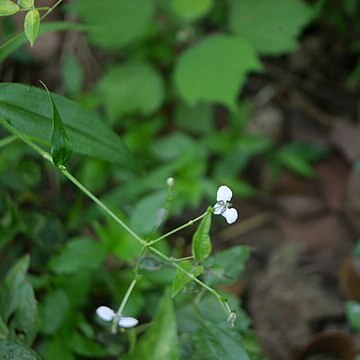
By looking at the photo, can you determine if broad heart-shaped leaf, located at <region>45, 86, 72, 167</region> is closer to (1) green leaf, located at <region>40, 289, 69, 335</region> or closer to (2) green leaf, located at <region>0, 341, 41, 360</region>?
(2) green leaf, located at <region>0, 341, 41, 360</region>

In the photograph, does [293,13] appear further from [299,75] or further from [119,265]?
[119,265]

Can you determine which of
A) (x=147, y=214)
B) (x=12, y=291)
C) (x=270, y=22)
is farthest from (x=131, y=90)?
(x=12, y=291)

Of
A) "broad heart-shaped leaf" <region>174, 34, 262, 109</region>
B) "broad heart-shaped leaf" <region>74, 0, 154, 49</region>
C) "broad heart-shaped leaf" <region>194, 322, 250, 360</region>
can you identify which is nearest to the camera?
"broad heart-shaped leaf" <region>194, 322, 250, 360</region>

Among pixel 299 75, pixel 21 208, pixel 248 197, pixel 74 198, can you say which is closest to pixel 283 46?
pixel 299 75

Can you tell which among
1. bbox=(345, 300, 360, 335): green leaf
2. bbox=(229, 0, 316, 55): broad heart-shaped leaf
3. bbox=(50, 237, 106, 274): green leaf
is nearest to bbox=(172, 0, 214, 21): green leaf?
bbox=(229, 0, 316, 55): broad heart-shaped leaf

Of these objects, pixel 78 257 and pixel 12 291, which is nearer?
pixel 12 291

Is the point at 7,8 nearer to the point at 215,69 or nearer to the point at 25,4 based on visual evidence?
the point at 25,4

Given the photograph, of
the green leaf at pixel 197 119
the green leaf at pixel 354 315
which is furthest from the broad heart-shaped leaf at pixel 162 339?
the green leaf at pixel 197 119
